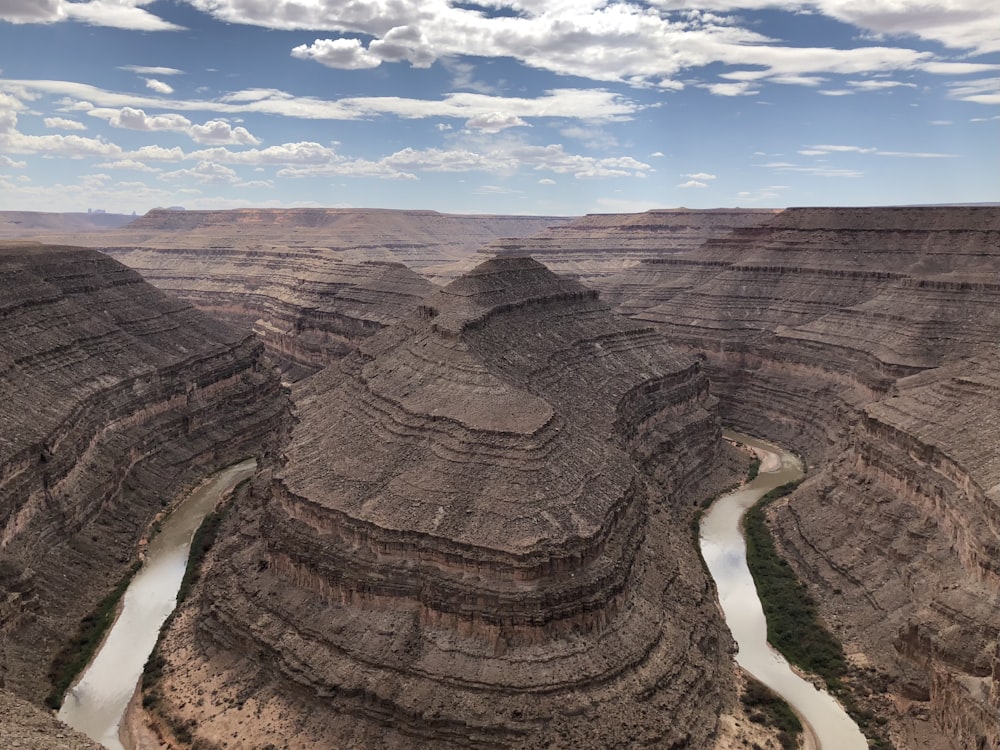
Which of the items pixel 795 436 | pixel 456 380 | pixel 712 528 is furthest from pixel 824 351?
pixel 456 380

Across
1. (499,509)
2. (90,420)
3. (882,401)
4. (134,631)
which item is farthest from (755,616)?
(90,420)

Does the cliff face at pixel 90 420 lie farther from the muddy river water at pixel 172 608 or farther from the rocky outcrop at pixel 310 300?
the rocky outcrop at pixel 310 300

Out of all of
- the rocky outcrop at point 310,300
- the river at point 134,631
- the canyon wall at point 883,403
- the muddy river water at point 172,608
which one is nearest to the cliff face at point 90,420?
the river at point 134,631

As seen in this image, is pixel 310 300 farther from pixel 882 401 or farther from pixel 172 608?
pixel 882 401

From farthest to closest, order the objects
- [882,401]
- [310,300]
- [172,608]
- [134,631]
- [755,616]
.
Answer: [310,300] < [882,401] < [172,608] < [755,616] < [134,631]

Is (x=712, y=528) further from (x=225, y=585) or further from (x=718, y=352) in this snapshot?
(x=718, y=352)

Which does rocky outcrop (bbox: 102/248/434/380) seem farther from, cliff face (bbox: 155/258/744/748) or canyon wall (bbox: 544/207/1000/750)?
cliff face (bbox: 155/258/744/748)
